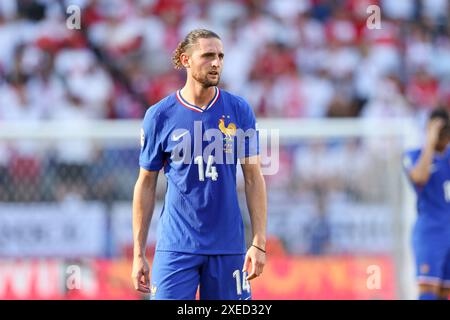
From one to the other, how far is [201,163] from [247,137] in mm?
340

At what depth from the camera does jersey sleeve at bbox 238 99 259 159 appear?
6191mm

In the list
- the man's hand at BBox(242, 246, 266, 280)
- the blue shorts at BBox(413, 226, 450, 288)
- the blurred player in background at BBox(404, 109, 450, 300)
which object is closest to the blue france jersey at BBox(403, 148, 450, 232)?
the blurred player in background at BBox(404, 109, 450, 300)

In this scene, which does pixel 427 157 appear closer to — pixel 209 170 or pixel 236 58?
pixel 209 170

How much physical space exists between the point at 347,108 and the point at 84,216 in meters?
5.19

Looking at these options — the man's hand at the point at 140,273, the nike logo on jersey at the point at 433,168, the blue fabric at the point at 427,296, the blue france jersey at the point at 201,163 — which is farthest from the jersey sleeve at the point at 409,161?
the man's hand at the point at 140,273

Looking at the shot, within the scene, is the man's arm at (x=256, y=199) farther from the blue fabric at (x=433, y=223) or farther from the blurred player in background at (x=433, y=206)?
the blue fabric at (x=433, y=223)

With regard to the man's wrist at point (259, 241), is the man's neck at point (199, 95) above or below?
above

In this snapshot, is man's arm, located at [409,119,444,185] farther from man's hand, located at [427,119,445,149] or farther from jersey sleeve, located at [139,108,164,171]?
jersey sleeve, located at [139,108,164,171]

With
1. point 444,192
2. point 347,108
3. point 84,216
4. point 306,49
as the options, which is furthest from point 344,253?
point 306,49

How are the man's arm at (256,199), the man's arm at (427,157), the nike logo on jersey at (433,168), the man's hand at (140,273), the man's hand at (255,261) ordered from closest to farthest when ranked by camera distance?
the man's hand at (255,261), the man's arm at (256,199), the man's hand at (140,273), the man's arm at (427,157), the nike logo on jersey at (433,168)

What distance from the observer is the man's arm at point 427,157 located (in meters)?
9.12

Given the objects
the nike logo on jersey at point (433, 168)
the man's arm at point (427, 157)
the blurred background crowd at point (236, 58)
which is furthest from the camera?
the blurred background crowd at point (236, 58)

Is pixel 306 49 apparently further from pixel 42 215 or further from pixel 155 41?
pixel 42 215

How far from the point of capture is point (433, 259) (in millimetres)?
9219
